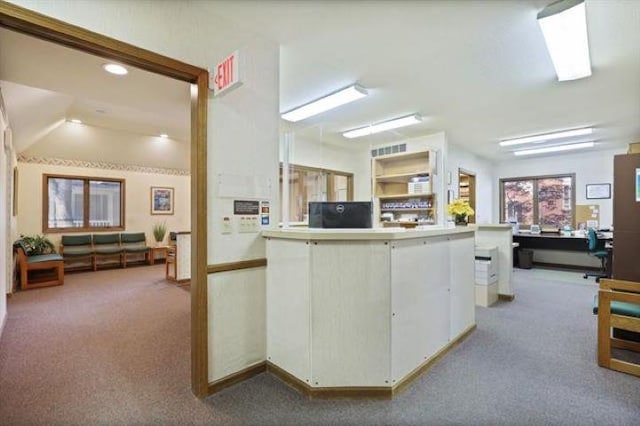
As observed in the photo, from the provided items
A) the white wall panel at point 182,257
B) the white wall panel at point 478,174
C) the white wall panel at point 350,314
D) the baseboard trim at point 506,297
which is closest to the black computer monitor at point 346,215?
the white wall panel at point 350,314

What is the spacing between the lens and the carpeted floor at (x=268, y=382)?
194 cm

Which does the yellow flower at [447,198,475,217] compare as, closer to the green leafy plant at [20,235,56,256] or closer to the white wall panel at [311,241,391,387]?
the white wall panel at [311,241,391,387]

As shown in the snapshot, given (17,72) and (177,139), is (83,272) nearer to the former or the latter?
(177,139)

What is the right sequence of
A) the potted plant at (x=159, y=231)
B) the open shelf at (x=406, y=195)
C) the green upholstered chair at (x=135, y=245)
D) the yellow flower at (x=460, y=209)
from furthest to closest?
1. the potted plant at (x=159, y=231)
2. the green upholstered chair at (x=135, y=245)
3. the open shelf at (x=406, y=195)
4. the yellow flower at (x=460, y=209)

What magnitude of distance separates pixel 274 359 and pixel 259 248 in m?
0.89

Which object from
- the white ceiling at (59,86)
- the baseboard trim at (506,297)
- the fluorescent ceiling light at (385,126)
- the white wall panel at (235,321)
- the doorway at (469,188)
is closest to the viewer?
the white wall panel at (235,321)

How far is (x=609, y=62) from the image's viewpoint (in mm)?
3012

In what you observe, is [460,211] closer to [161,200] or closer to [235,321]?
[235,321]

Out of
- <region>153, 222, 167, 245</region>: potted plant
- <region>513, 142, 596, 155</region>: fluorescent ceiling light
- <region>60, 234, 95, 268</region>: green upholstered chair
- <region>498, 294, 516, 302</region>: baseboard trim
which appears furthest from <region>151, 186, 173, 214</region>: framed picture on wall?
<region>513, 142, 596, 155</region>: fluorescent ceiling light

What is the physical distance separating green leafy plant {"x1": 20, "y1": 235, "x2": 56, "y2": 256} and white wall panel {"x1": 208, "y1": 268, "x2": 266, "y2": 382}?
563 centimetres

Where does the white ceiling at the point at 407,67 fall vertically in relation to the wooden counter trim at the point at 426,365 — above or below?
above

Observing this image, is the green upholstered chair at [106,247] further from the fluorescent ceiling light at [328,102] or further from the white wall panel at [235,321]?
the white wall panel at [235,321]

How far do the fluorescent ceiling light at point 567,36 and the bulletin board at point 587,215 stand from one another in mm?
5391

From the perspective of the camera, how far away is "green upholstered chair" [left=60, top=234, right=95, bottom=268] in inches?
256
